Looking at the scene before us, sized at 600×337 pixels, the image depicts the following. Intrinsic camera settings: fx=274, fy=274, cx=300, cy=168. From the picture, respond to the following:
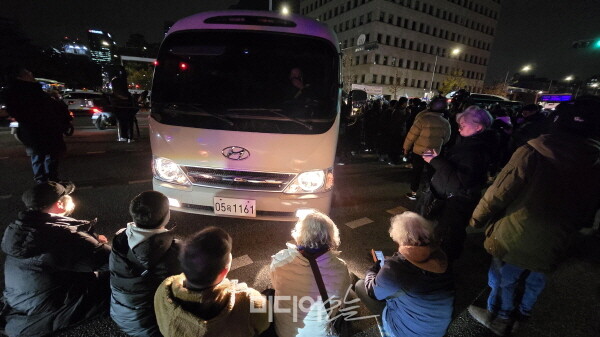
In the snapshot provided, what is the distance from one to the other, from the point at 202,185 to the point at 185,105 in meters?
0.91

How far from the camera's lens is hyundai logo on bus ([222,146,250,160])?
2.72 meters

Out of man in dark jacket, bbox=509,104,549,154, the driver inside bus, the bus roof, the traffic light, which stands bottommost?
man in dark jacket, bbox=509,104,549,154

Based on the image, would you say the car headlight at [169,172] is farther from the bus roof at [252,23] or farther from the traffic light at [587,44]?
the traffic light at [587,44]

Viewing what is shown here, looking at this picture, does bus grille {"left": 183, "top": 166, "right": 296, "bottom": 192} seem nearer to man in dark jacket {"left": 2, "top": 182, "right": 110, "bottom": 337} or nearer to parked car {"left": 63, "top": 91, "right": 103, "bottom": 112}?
man in dark jacket {"left": 2, "top": 182, "right": 110, "bottom": 337}

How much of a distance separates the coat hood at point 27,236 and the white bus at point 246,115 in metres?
1.16

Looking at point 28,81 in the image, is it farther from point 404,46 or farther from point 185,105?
point 404,46

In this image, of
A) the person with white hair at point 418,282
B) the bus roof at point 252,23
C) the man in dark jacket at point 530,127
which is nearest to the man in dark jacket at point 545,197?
the person with white hair at point 418,282

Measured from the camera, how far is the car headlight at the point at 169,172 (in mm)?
2895

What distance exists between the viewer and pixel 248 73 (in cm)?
330

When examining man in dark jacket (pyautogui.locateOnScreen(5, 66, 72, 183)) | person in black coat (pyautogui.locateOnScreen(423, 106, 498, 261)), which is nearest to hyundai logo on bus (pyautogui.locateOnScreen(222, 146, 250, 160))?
person in black coat (pyautogui.locateOnScreen(423, 106, 498, 261))

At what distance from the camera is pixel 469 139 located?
9.17ft

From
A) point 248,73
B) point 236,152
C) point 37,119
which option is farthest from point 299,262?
point 37,119

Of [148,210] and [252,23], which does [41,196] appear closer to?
[148,210]

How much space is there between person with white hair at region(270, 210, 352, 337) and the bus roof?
2484 millimetres
